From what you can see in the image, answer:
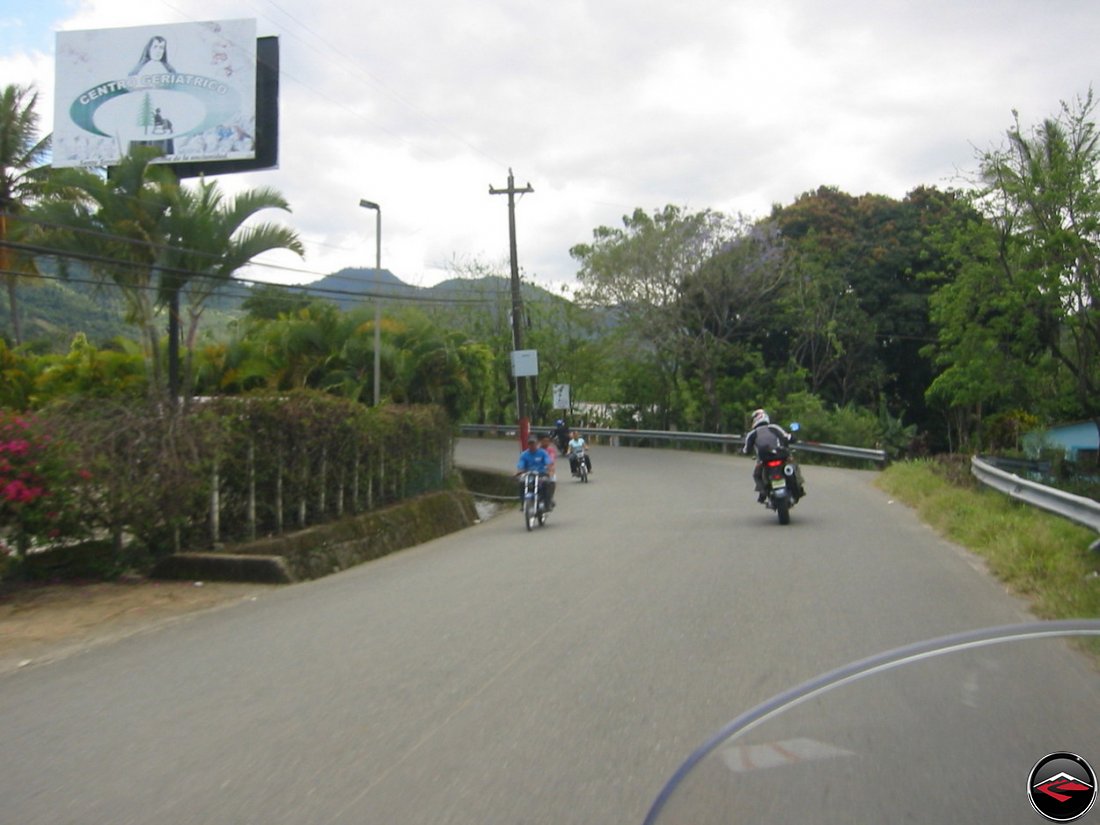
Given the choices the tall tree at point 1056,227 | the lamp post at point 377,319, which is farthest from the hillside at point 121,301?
the tall tree at point 1056,227

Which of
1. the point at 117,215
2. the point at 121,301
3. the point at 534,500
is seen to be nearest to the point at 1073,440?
the point at 534,500

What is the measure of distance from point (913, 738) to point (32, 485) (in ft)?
33.0

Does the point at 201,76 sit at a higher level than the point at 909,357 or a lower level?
higher

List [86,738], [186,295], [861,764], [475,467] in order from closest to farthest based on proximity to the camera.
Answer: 1. [861,764]
2. [86,738]
3. [186,295]
4. [475,467]

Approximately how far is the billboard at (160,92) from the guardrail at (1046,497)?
665 inches

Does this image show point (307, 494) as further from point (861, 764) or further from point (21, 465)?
point (861, 764)

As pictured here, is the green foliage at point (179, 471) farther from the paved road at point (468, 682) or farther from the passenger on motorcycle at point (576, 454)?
the passenger on motorcycle at point (576, 454)

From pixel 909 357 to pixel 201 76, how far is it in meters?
29.6

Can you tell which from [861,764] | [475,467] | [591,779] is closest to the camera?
[861,764]

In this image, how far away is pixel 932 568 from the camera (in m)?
11.3

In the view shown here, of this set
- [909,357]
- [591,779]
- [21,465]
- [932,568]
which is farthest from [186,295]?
[909,357]

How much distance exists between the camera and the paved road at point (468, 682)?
4.78 metres

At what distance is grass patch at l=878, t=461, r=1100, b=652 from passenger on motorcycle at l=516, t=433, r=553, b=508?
19.6 ft

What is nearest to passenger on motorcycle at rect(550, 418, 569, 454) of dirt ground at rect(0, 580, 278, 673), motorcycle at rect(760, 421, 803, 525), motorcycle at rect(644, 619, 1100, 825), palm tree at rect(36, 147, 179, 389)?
palm tree at rect(36, 147, 179, 389)
